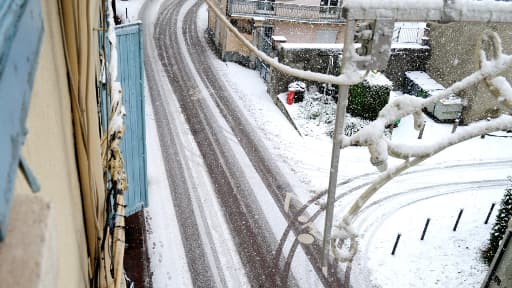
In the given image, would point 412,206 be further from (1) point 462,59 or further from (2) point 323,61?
(1) point 462,59

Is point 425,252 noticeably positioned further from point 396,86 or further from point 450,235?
point 396,86

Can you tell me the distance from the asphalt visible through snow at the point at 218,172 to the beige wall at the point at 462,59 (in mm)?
8555

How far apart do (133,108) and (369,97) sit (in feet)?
32.5

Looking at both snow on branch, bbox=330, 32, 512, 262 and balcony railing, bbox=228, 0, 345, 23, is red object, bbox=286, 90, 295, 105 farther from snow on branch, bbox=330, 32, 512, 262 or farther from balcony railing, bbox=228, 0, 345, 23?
snow on branch, bbox=330, 32, 512, 262

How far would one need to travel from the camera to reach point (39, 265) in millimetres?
877

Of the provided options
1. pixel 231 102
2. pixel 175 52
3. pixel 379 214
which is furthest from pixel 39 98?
pixel 175 52

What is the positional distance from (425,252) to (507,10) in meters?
9.94

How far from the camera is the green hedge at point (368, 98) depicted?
667 inches

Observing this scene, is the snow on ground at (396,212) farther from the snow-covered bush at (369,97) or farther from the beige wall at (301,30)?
the beige wall at (301,30)

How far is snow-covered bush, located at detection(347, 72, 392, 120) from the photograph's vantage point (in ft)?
55.6

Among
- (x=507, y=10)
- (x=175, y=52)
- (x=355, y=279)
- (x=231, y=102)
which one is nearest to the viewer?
(x=507, y=10)

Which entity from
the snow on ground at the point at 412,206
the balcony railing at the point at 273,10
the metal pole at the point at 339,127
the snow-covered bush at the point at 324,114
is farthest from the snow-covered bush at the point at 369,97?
the metal pole at the point at 339,127

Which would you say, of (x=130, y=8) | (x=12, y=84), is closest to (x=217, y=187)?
(x=12, y=84)

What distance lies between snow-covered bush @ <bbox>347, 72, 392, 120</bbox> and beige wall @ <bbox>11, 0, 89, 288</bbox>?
15.2m
